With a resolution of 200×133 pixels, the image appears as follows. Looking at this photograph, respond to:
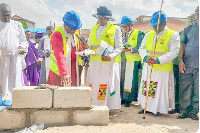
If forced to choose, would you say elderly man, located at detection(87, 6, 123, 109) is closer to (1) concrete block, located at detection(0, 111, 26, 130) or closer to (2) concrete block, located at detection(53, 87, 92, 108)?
(2) concrete block, located at detection(53, 87, 92, 108)

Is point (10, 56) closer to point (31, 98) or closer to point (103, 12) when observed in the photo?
point (31, 98)

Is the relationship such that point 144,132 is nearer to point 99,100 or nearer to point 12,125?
point 99,100

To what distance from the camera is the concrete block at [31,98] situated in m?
3.50

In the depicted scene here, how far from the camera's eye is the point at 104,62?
4.75 m

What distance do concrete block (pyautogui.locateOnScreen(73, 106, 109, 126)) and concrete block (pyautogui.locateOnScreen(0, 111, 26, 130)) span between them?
0.79 metres

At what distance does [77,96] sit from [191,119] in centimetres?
245

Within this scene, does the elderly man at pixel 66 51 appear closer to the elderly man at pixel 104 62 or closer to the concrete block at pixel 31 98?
the concrete block at pixel 31 98

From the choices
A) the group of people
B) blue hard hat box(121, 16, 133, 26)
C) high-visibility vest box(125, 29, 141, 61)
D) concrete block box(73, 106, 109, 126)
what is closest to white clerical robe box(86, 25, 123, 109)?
the group of people

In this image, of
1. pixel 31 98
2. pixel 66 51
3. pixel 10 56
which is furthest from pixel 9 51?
pixel 31 98

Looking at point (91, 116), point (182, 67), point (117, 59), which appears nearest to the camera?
point (91, 116)

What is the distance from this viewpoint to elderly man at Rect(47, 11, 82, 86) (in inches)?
150

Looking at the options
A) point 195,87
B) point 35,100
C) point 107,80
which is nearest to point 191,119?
point 195,87

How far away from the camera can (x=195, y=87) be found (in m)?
4.65

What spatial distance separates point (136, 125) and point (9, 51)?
274 centimetres
